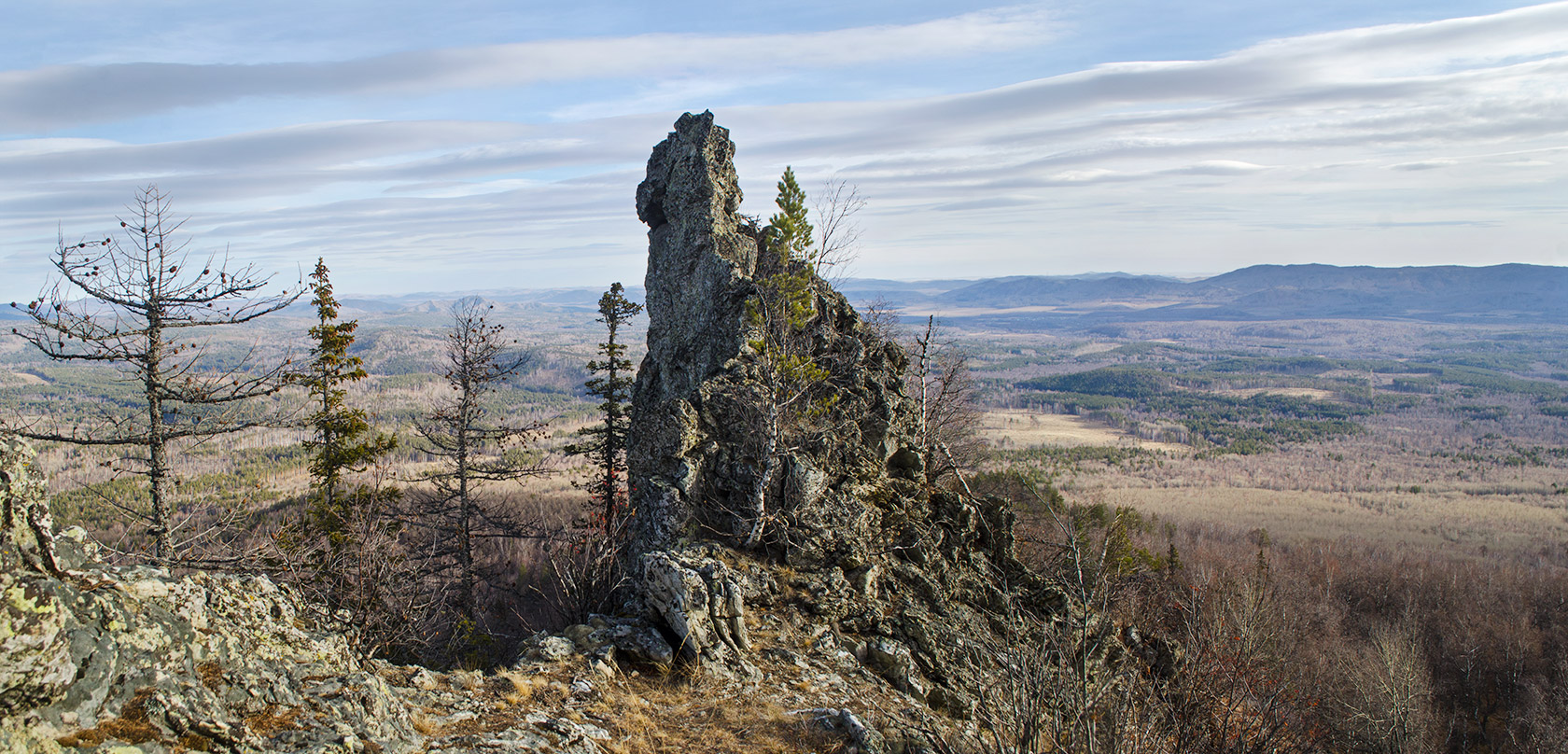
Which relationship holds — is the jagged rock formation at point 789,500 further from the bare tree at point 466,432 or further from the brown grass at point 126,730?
the brown grass at point 126,730

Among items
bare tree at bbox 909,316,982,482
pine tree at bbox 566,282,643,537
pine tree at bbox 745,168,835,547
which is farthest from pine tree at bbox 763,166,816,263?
pine tree at bbox 566,282,643,537

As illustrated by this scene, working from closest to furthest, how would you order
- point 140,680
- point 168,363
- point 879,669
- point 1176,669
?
point 140,680 < point 879,669 < point 168,363 < point 1176,669

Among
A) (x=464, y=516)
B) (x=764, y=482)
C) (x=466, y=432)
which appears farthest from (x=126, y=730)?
(x=466, y=432)

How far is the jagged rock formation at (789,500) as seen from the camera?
44.9 feet

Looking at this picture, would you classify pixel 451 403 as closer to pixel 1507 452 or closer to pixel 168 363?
pixel 168 363

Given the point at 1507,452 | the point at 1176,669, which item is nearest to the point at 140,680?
the point at 1176,669

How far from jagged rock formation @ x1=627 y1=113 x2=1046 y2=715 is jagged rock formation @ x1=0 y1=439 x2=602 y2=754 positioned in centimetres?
524

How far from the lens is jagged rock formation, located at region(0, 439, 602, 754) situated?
18.1 ft

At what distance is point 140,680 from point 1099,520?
150ft

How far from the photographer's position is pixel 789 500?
16.3 m

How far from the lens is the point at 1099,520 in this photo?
44.1 metres

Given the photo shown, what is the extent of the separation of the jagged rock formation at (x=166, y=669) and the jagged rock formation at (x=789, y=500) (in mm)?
5236

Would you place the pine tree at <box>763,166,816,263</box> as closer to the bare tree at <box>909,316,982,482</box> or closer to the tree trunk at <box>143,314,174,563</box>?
the bare tree at <box>909,316,982,482</box>

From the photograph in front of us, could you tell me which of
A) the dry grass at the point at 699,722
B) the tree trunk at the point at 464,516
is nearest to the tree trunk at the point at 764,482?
the dry grass at the point at 699,722
